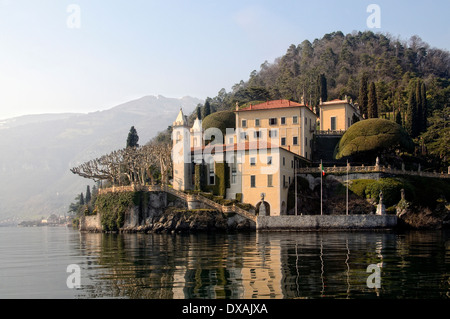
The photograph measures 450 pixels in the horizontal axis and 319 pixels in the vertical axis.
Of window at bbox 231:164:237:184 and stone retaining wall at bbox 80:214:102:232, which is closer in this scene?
window at bbox 231:164:237:184

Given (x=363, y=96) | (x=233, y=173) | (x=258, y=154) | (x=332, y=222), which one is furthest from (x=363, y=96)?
(x=332, y=222)

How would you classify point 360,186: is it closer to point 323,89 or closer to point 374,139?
point 374,139

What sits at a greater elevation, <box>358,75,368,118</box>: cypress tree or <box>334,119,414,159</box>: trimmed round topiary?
<box>358,75,368,118</box>: cypress tree

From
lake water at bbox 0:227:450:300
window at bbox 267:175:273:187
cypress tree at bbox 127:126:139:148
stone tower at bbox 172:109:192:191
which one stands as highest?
cypress tree at bbox 127:126:139:148

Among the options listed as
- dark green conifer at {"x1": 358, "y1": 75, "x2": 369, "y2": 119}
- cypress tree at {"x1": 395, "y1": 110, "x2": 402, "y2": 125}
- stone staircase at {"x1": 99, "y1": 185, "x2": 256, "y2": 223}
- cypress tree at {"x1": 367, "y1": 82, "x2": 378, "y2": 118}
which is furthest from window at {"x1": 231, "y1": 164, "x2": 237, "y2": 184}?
cypress tree at {"x1": 395, "y1": 110, "x2": 402, "y2": 125}

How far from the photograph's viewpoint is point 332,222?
178ft

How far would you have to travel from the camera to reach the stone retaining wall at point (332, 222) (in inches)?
2124

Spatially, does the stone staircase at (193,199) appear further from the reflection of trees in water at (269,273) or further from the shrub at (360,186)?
the reflection of trees in water at (269,273)

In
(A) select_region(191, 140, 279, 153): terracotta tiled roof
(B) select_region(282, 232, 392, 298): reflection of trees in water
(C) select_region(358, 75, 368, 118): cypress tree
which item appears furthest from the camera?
(C) select_region(358, 75, 368, 118): cypress tree

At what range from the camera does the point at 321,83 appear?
10600 cm

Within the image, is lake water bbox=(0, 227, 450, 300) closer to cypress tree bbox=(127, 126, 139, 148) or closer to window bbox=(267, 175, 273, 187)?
window bbox=(267, 175, 273, 187)

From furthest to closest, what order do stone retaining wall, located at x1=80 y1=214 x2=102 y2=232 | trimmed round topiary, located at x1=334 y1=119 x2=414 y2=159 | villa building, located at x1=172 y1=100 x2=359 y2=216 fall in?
1. stone retaining wall, located at x1=80 y1=214 x2=102 y2=232
2. trimmed round topiary, located at x1=334 y1=119 x2=414 y2=159
3. villa building, located at x1=172 y1=100 x2=359 y2=216

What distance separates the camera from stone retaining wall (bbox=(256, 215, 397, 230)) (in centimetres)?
5394
